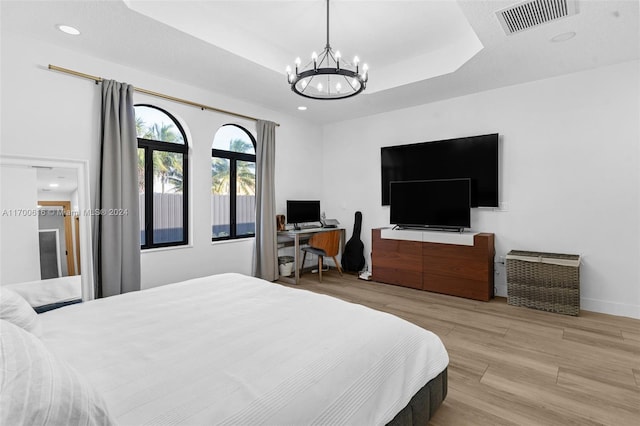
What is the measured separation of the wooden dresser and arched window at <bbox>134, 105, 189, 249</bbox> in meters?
2.72

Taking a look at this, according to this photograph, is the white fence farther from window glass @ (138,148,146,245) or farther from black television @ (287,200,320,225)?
black television @ (287,200,320,225)

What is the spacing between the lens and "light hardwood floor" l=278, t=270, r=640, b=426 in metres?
1.81

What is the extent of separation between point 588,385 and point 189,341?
97.2 inches

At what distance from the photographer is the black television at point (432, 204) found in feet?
13.5

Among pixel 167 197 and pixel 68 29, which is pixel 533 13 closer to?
pixel 68 29

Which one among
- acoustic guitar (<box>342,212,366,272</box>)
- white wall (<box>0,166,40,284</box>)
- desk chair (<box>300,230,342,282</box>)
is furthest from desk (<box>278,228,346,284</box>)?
white wall (<box>0,166,40,284</box>)

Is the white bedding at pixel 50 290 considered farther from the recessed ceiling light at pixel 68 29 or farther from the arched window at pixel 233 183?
the recessed ceiling light at pixel 68 29

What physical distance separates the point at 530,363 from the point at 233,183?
3891mm

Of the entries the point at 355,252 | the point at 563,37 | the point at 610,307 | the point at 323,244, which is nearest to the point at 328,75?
the point at 563,37

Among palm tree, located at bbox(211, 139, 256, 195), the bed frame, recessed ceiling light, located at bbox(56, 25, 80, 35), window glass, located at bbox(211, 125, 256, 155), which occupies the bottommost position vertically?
the bed frame

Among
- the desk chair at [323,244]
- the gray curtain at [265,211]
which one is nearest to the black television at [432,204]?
the desk chair at [323,244]

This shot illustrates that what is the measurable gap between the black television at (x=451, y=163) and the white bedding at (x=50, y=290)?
399cm

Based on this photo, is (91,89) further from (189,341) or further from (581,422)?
(581,422)

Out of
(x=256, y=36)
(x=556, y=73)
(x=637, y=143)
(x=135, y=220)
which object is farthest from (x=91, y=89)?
(x=637, y=143)
